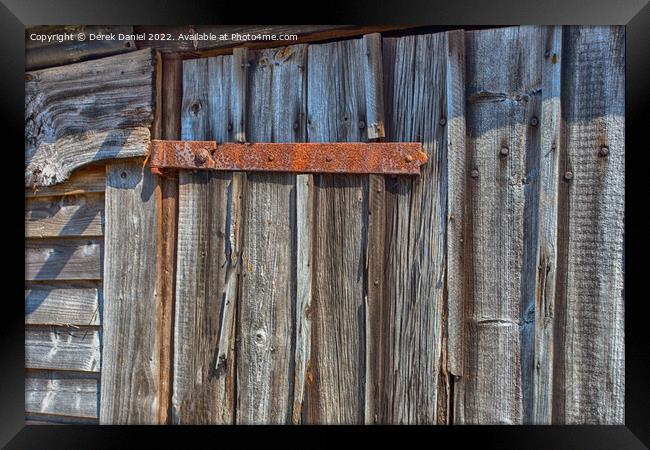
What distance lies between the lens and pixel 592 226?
137 centimetres

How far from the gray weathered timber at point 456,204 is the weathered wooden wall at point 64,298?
1.19m

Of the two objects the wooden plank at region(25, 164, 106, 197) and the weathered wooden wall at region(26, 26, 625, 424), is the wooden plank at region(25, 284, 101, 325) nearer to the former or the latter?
the weathered wooden wall at region(26, 26, 625, 424)

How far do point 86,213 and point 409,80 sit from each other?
120cm

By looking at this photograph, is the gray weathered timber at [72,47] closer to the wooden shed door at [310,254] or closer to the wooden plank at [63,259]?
the wooden shed door at [310,254]

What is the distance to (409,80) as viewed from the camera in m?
1.44

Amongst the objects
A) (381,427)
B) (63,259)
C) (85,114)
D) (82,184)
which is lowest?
(381,427)

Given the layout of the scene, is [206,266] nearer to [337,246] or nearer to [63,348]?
[337,246]

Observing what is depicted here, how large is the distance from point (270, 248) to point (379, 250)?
366 millimetres

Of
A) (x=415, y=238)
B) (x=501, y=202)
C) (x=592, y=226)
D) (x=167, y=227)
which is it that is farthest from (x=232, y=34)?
(x=592, y=226)

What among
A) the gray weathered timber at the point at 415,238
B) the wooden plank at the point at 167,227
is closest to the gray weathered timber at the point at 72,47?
the wooden plank at the point at 167,227

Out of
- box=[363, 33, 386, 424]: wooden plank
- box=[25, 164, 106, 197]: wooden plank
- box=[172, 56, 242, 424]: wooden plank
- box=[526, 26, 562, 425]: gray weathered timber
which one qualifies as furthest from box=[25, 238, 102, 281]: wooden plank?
box=[526, 26, 562, 425]: gray weathered timber

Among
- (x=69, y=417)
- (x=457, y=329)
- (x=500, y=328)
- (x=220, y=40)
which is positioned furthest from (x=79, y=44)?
(x=500, y=328)
